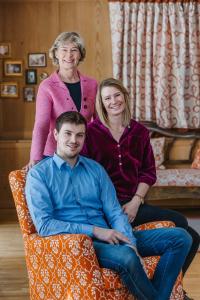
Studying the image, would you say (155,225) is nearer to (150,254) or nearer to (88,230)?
(150,254)

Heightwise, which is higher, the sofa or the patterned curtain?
the patterned curtain

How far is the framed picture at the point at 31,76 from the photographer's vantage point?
256 inches

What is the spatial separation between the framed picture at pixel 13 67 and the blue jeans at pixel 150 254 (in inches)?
152

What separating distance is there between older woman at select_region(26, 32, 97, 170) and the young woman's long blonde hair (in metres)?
0.23

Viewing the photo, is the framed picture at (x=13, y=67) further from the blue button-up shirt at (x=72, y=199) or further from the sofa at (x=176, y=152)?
the blue button-up shirt at (x=72, y=199)

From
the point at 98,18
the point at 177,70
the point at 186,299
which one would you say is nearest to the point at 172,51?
the point at 177,70

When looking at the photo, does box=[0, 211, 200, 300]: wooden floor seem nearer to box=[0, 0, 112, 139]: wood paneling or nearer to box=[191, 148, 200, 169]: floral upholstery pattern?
box=[191, 148, 200, 169]: floral upholstery pattern

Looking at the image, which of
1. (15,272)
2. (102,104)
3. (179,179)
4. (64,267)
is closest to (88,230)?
(64,267)

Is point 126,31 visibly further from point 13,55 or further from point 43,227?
point 43,227

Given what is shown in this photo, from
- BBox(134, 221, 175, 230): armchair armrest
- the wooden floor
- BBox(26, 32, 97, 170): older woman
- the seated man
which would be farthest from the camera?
the wooden floor

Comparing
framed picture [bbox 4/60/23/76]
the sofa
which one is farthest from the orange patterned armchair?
framed picture [bbox 4/60/23/76]

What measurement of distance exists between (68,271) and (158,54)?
410cm

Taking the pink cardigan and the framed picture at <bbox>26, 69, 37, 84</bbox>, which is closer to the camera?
the pink cardigan

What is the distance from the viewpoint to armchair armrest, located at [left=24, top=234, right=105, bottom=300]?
8.57 ft
